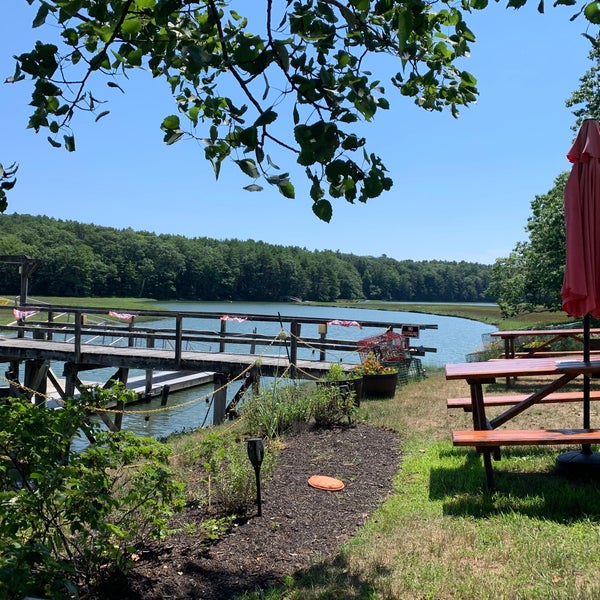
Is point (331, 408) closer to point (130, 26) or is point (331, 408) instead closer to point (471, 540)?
point (471, 540)

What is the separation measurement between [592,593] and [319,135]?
2.47 meters

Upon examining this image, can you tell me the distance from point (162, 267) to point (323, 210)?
9063 centimetres

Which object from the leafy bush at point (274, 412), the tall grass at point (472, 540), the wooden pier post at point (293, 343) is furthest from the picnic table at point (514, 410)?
the wooden pier post at point (293, 343)

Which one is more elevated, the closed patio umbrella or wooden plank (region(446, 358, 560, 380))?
the closed patio umbrella

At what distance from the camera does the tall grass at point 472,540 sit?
2.96 m

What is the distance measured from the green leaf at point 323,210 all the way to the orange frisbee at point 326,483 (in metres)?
3.06

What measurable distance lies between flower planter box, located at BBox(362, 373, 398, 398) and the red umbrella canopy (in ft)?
16.6

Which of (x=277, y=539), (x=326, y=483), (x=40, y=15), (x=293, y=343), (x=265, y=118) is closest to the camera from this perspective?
(x=265, y=118)

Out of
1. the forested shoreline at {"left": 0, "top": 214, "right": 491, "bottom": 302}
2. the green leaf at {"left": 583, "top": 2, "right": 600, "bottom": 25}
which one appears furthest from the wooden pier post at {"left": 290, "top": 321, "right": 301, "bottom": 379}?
the forested shoreline at {"left": 0, "top": 214, "right": 491, "bottom": 302}

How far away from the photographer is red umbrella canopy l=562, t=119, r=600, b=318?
4523 mm

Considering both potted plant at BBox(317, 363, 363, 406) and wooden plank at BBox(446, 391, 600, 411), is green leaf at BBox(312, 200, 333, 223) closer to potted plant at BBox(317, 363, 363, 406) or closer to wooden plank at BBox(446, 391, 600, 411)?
wooden plank at BBox(446, 391, 600, 411)

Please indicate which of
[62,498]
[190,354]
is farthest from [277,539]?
[190,354]

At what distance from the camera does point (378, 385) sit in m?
9.55

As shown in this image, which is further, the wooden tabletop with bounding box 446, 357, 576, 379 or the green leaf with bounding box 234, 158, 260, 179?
the wooden tabletop with bounding box 446, 357, 576, 379
